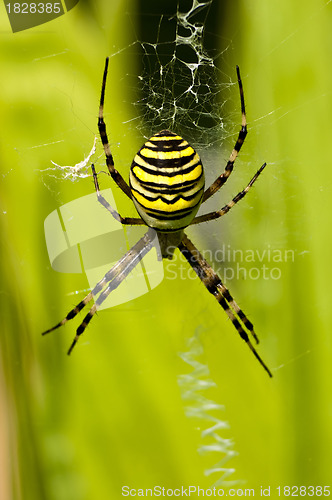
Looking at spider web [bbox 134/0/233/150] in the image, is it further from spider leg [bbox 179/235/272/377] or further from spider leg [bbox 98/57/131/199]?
spider leg [bbox 179/235/272/377]


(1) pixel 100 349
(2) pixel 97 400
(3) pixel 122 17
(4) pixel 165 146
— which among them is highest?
(3) pixel 122 17

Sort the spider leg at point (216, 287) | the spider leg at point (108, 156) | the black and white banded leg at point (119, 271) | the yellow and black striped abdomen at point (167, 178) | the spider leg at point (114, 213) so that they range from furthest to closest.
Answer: the black and white banded leg at point (119, 271) → the spider leg at point (216, 287) → the spider leg at point (114, 213) → the spider leg at point (108, 156) → the yellow and black striped abdomen at point (167, 178)

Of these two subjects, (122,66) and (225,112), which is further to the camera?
(225,112)

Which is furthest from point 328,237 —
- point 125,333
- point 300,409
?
point 125,333

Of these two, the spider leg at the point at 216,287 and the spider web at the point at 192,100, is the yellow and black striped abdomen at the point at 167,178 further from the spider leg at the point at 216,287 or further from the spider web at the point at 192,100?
the spider leg at the point at 216,287

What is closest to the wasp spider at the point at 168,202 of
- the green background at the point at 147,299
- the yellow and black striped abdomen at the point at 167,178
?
the yellow and black striped abdomen at the point at 167,178

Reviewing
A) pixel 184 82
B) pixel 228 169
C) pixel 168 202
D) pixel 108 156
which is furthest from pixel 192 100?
pixel 168 202

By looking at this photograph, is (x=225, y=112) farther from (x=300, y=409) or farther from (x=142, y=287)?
(x=300, y=409)
